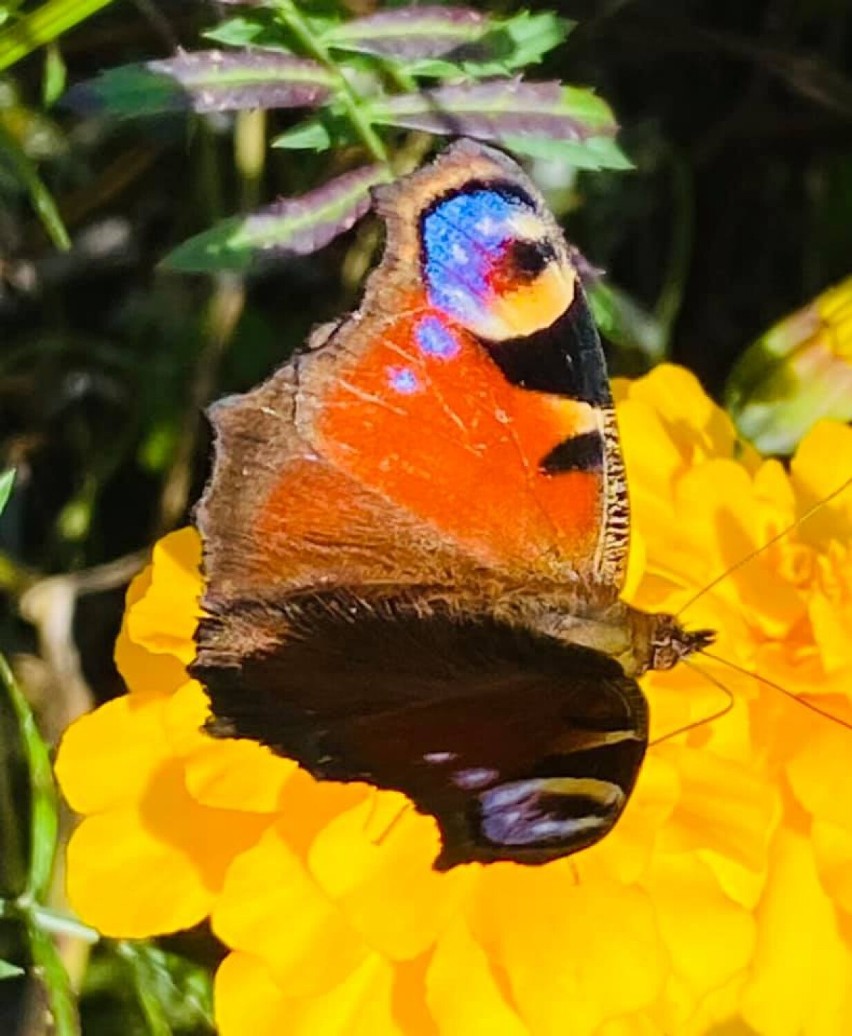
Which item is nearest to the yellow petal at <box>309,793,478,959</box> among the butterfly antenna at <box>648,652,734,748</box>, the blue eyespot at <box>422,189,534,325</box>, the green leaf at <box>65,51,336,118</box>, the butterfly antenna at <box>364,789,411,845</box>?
the butterfly antenna at <box>364,789,411,845</box>

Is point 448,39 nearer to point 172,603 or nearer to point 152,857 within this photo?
point 172,603

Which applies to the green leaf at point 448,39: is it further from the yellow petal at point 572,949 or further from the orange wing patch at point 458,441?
the yellow petal at point 572,949

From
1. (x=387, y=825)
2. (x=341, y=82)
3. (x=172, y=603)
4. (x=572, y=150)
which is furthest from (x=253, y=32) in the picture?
(x=387, y=825)

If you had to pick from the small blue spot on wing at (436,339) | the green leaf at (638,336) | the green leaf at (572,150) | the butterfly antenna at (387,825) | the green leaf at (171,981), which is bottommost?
the green leaf at (171,981)

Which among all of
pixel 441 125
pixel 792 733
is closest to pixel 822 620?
pixel 792 733

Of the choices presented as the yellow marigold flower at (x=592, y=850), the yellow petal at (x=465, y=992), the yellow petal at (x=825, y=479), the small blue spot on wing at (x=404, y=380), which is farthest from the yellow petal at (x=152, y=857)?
the yellow petal at (x=825, y=479)

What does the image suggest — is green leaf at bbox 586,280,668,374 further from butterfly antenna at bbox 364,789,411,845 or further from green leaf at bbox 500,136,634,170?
butterfly antenna at bbox 364,789,411,845
